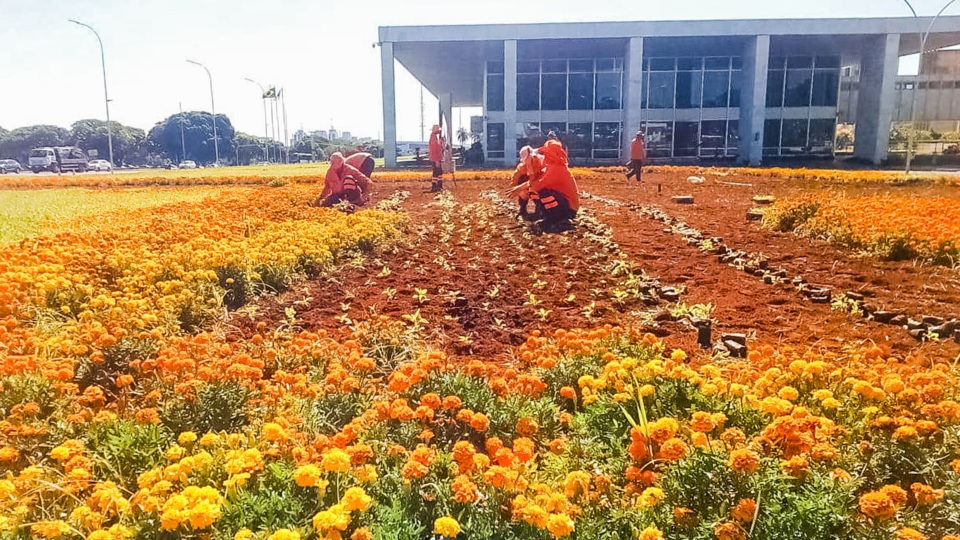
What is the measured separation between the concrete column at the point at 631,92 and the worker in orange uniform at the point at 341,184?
79.4 feet

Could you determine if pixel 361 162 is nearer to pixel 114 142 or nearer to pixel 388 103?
pixel 388 103

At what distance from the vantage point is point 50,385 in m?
3.47

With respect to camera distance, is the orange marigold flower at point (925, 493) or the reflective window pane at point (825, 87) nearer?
the orange marigold flower at point (925, 493)

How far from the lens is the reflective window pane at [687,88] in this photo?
36.8 meters

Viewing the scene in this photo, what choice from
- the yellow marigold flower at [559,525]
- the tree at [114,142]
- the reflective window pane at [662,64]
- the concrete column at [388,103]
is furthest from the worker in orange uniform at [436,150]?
the tree at [114,142]

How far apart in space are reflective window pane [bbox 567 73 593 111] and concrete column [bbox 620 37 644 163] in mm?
1982

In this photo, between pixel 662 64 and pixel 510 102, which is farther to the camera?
pixel 662 64

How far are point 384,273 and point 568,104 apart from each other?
31496mm

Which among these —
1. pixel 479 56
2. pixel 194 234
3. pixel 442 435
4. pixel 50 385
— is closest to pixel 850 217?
pixel 442 435

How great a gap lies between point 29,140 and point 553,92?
7679 centimetres

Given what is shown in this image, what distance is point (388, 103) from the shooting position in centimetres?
3603

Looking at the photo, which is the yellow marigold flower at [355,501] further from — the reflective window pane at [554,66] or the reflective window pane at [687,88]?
the reflective window pane at [687,88]

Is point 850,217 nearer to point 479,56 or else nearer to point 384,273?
point 384,273

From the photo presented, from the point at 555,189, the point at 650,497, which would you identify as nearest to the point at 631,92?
the point at 555,189
